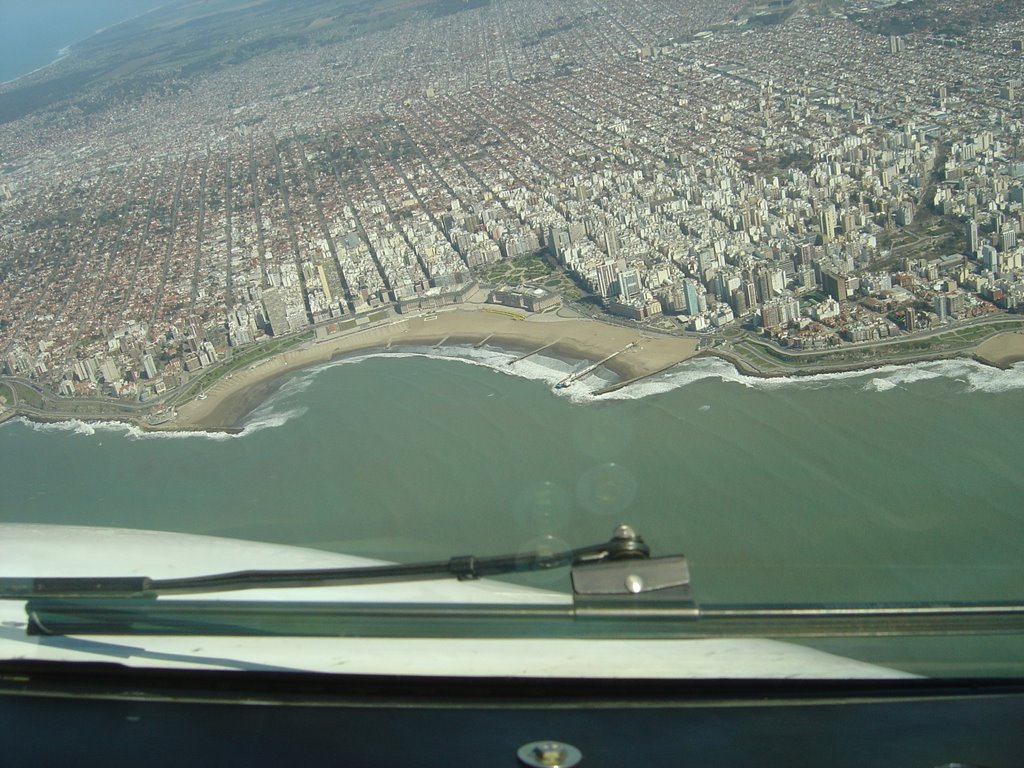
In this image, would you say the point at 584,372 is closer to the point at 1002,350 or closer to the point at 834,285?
the point at 834,285

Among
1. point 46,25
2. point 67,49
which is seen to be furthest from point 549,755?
point 46,25

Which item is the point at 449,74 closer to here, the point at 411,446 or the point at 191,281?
the point at 191,281

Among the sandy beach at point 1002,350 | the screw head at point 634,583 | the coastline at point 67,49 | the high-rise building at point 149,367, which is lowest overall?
the sandy beach at point 1002,350

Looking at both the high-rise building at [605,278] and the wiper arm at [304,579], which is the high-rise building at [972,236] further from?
the wiper arm at [304,579]

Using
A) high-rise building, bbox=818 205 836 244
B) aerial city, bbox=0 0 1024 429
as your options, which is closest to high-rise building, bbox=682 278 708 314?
aerial city, bbox=0 0 1024 429

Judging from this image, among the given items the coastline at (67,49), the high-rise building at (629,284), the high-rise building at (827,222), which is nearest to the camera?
the high-rise building at (629,284)

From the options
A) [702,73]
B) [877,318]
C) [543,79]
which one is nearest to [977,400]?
[877,318]

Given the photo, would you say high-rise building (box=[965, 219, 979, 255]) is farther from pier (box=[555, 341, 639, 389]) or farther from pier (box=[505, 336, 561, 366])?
pier (box=[505, 336, 561, 366])

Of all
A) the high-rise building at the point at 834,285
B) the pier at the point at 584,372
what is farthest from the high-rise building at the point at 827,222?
the pier at the point at 584,372
